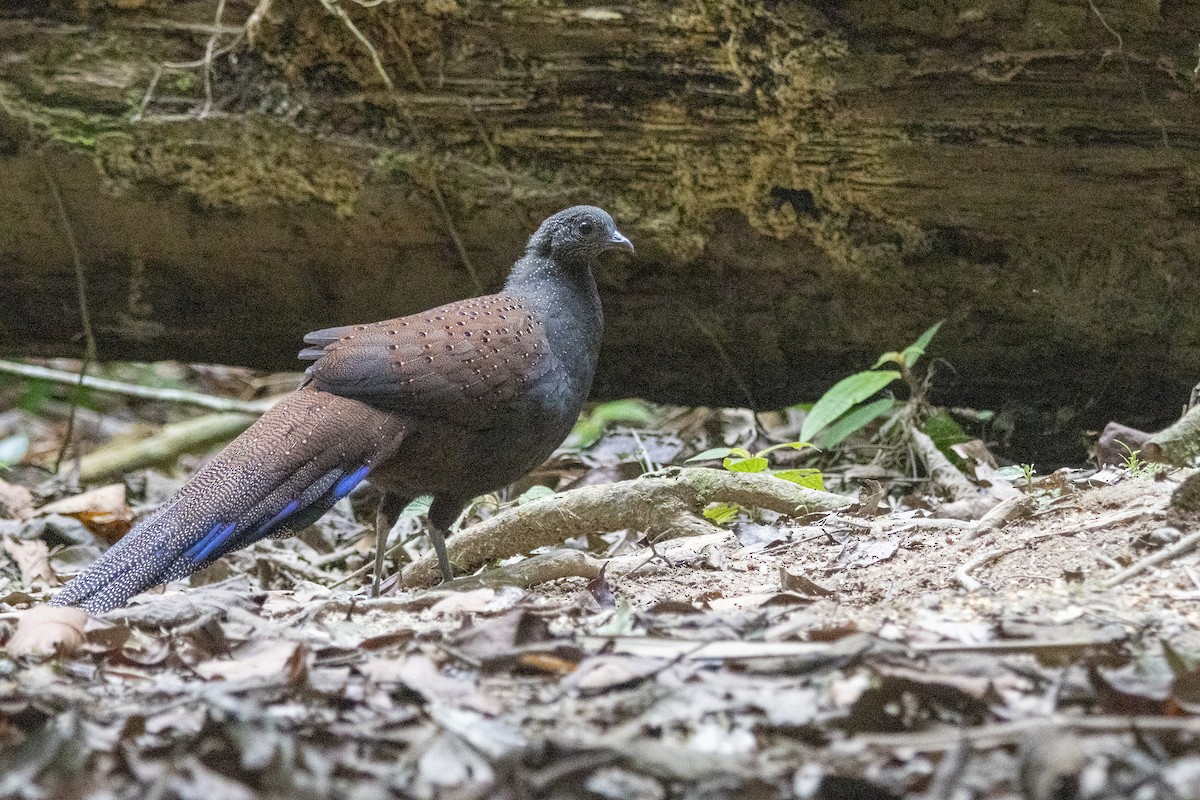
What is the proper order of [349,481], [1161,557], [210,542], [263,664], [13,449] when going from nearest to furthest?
[263,664] < [1161,557] < [210,542] < [349,481] < [13,449]

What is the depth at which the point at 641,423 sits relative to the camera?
7398 millimetres

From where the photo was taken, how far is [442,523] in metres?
4.59

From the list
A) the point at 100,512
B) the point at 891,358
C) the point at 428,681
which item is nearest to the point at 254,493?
the point at 428,681

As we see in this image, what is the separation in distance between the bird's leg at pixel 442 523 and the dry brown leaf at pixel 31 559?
57.9 inches

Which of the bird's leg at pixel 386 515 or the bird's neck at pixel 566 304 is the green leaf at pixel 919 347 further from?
the bird's leg at pixel 386 515

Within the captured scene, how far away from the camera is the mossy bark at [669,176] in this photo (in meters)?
4.72

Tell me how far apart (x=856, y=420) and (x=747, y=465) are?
79cm

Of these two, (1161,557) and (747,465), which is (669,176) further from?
(1161,557)

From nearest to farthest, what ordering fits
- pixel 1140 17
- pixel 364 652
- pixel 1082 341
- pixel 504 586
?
pixel 364 652 < pixel 504 586 < pixel 1140 17 < pixel 1082 341

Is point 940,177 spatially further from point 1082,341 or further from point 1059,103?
point 1082,341

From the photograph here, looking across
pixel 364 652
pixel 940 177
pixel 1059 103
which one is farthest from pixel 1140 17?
pixel 364 652

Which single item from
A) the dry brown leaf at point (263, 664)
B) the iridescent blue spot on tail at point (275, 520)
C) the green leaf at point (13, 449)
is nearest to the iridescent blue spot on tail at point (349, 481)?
the iridescent blue spot on tail at point (275, 520)

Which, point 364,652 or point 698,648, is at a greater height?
point 698,648

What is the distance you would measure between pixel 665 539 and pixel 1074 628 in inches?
86.5
